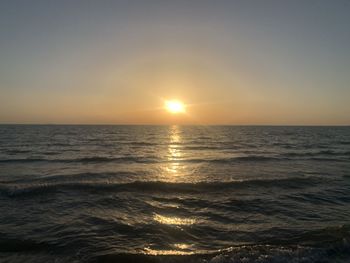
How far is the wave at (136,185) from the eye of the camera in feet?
52.1

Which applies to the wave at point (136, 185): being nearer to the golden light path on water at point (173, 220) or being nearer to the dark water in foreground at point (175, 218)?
the dark water in foreground at point (175, 218)

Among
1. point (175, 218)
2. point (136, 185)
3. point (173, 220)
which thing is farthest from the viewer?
point (136, 185)

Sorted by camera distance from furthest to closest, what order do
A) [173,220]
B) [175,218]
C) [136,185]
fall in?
[136,185]
[175,218]
[173,220]

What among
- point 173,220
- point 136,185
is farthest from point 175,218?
point 136,185

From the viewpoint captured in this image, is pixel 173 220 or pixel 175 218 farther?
pixel 175 218

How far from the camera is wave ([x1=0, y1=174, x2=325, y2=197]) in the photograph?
1587cm

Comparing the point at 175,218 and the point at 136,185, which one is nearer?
the point at 175,218

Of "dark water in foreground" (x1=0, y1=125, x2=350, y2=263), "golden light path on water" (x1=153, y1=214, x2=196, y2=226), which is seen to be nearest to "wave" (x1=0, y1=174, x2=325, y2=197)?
"dark water in foreground" (x1=0, y1=125, x2=350, y2=263)

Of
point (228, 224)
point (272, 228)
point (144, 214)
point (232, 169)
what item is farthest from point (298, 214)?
point (232, 169)

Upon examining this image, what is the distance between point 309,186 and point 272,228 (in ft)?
27.7

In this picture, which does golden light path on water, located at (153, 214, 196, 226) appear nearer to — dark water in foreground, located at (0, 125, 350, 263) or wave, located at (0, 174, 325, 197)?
dark water in foreground, located at (0, 125, 350, 263)

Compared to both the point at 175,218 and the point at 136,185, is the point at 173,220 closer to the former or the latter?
the point at 175,218

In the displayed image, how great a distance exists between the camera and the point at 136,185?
56.4 feet

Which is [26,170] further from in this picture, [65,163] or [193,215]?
[193,215]
